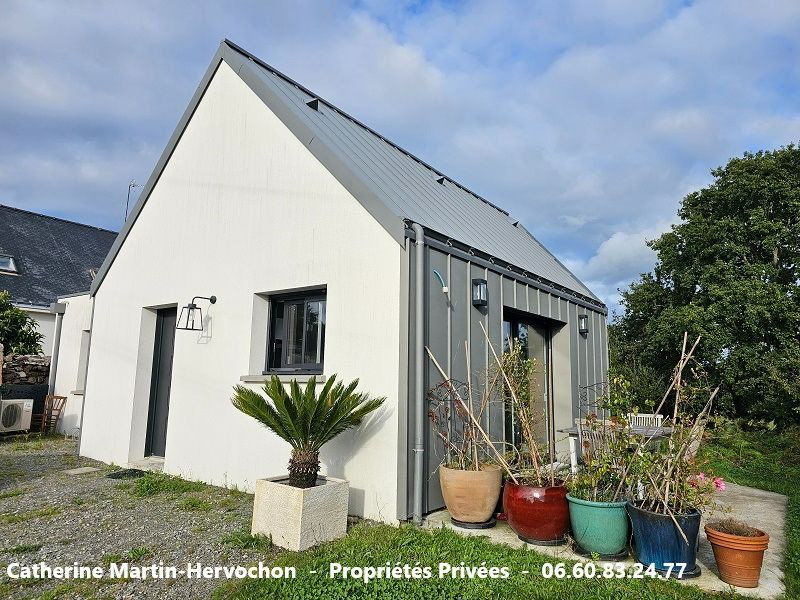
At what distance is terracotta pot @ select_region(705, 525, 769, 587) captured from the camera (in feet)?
10.9

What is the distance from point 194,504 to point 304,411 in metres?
2.13

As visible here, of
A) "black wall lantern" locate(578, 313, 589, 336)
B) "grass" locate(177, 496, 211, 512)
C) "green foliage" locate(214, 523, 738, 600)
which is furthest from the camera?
"black wall lantern" locate(578, 313, 589, 336)

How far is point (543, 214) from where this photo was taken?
14.8 meters

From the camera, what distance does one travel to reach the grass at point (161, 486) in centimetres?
596

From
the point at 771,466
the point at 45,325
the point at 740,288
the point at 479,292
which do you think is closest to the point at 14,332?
the point at 45,325

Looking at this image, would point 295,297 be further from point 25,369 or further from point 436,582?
point 25,369

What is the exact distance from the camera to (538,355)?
848 centimetres

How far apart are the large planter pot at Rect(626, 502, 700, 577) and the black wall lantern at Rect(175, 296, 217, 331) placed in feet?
18.7

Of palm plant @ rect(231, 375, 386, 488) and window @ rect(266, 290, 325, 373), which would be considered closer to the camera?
palm plant @ rect(231, 375, 386, 488)

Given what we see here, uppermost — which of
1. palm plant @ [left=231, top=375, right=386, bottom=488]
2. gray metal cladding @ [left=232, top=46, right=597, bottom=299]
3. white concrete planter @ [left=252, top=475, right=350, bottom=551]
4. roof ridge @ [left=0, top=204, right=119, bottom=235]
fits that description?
roof ridge @ [left=0, top=204, right=119, bottom=235]

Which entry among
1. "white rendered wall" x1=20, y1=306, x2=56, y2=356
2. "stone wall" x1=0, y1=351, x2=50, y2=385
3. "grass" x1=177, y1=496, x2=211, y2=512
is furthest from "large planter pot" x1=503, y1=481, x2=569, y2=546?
"white rendered wall" x1=20, y1=306, x2=56, y2=356

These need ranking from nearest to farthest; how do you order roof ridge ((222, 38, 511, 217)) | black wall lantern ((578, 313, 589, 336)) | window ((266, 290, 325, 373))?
window ((266, 290, 325, 373)) → roof ridge ((222, 38, 511, 217)) → black wall lantern ((578, 313, 589, 336))

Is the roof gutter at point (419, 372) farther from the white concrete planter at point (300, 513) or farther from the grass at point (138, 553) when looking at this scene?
the grass at point (138, 553)

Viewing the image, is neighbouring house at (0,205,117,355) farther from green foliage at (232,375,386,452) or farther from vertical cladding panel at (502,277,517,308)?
vertical cladding panel at (502,277,517,308)
